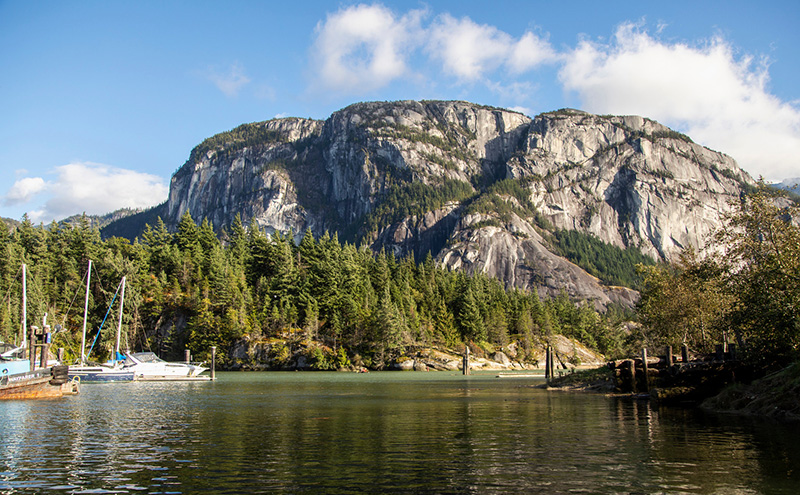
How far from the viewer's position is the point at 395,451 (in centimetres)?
2042

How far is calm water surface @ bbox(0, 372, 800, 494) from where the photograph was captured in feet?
49.9

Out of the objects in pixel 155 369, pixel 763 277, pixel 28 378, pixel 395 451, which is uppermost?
pixel 763 277

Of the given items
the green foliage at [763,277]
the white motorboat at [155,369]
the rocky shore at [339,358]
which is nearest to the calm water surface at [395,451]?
the green foliage at [763,277]

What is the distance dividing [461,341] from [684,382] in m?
94.0

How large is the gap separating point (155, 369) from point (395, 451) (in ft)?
216

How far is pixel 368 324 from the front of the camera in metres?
116

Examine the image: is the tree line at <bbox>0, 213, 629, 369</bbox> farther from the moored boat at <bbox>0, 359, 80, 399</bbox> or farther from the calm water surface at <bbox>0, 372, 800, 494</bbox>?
the calm water surface at <bbox>0, 372, 800, 494</bbox>

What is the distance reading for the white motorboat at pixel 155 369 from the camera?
246 ft

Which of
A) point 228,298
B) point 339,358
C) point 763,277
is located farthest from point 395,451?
Answer: point 228,298

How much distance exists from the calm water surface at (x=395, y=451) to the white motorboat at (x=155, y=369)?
4039 centimetres

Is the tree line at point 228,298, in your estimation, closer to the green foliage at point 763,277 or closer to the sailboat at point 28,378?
the sailboat at point 28,378

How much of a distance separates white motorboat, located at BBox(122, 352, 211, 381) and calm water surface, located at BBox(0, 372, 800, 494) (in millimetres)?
40391

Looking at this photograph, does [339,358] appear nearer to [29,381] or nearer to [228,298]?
[228,298]

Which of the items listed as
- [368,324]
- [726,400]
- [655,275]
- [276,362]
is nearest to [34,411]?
[726,400]
